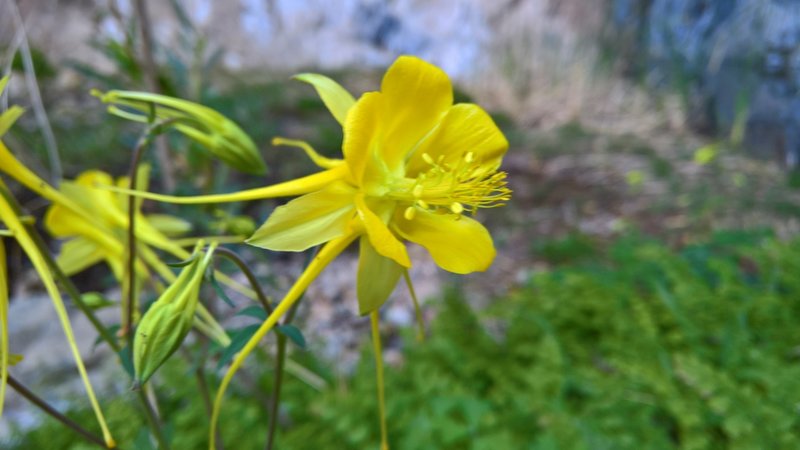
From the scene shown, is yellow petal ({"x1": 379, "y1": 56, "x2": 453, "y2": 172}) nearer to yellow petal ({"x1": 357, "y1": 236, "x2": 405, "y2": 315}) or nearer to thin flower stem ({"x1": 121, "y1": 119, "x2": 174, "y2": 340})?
yellow petal ({"x1": 357, "y1": 236, "x2": 405, "y2": 315})

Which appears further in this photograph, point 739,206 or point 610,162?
point 610,162

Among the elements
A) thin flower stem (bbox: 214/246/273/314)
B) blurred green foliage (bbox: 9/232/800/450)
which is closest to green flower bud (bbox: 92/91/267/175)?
thin flower stem (bbox: 214/246/273/314)

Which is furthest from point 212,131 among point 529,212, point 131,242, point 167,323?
point 529,212

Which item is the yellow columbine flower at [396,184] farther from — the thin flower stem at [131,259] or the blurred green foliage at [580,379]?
the blurred green foliage at [580,379]

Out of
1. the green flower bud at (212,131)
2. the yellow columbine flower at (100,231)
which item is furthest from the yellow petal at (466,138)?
the yellow columbine flower at (100,231)

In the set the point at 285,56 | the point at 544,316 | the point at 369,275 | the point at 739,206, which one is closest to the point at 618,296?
the point at 544,316

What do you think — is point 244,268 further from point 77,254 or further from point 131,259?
point 77,254

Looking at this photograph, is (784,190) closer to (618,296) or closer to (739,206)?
(739,206)
